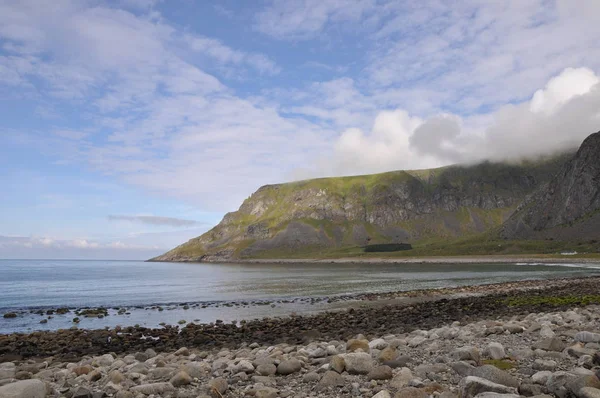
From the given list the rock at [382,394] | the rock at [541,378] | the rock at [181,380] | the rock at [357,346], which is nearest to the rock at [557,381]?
the rock at [541,378]

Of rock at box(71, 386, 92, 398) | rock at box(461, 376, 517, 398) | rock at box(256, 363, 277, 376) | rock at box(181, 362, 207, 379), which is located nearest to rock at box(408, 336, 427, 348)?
rock at box(256, 363, 277, 376)

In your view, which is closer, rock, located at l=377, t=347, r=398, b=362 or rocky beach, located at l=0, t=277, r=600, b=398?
rocky beach, located at l=0, t=277, r=600, b=398

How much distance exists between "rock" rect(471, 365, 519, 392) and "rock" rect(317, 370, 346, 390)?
129 inches

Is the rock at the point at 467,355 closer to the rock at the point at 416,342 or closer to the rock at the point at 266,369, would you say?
the rock at the point at 416,342

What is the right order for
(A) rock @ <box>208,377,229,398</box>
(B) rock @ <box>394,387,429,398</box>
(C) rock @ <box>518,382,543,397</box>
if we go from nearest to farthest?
(C) rock @ <box>518,382,543,397</box> < (B) rock @ <box>394,387,429,398</box> < (A) rock @ <box>208,377,229,398</box>

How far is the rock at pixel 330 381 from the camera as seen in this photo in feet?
35.7

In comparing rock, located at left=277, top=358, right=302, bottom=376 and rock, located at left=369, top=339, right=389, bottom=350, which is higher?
rock, located at left=277, top=358, right=302, bottom=376

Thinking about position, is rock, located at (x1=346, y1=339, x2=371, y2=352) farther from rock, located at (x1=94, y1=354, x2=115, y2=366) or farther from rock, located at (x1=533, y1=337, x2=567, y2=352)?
rock, located at (x1=94, y1=354, x2=115, y2=366)

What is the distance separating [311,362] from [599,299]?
34635 mm

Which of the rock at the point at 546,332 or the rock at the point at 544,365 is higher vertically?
the rock at the point at 544,365

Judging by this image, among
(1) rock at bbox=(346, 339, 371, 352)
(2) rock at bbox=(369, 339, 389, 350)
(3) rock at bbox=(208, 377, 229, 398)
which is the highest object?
(3) rock at bbox=(208, 377, 229, 398)

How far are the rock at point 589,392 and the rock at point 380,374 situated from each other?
439 centimetres

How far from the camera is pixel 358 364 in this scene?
11.8 meters

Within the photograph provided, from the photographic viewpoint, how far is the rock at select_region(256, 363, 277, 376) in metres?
12.7
